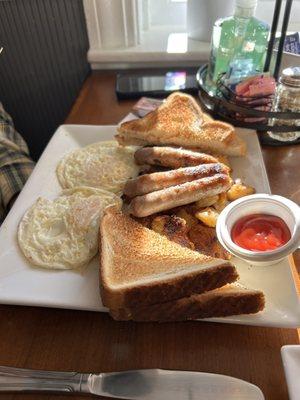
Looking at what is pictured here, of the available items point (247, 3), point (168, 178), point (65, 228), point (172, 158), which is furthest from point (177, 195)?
point (247, 3)

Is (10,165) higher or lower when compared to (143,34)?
lower

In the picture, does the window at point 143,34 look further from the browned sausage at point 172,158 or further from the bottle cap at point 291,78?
the browned sausage at point 172,158

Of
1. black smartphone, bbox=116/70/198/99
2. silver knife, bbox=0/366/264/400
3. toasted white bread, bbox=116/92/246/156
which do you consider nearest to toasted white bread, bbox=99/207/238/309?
silver knife, bbox=0/366/264/400

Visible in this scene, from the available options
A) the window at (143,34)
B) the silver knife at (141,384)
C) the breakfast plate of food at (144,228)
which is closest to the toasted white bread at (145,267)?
the breakfast plate of food at (144,228)

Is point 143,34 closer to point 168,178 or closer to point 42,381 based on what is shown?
point 168,178

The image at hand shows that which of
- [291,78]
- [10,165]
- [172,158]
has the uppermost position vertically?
[291,78]
